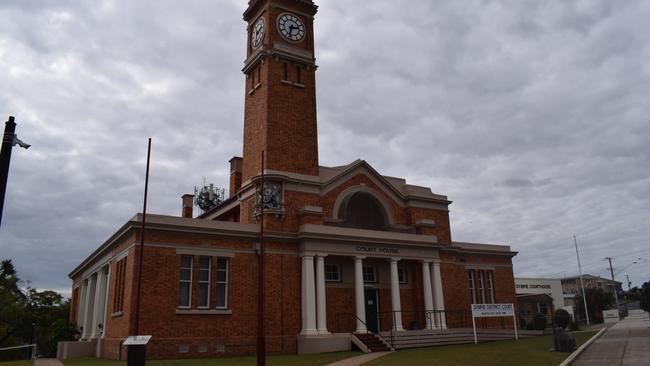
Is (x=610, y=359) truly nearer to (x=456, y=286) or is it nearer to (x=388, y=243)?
(x=388, y=243)

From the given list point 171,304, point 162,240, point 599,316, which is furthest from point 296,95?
point 599,316

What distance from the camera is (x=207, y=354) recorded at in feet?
79.5

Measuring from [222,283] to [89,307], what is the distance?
36.3 feet

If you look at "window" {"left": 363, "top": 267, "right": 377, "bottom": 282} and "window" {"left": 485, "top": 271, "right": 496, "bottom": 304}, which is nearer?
"window" {"left": 363, "top": 267, "right": 377, "bottom": 282}

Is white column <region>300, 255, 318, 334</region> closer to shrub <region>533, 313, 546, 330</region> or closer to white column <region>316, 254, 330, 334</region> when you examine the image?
white column <region>316, 254, 330, 334</region>

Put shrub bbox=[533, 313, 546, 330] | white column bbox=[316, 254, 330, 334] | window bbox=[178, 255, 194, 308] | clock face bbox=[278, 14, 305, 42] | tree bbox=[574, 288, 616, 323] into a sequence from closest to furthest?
window bbox=[178, 255, 194, 308] < white column bbox=[316, 254, 330, 334] < clock face bbox=[278, 14, 305, 42] < shrub bbox=[533, 313, 546, 330] < tree bbox=[574, 288, 616, 323]

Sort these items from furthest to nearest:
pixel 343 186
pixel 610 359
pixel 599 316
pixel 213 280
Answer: pixel 599 316
pixel 343 186
pixel 213 280
pixel 610 359

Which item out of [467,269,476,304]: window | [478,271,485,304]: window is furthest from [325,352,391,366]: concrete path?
[478,271,485,304]: window

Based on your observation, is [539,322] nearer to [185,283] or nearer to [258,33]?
[185,283]

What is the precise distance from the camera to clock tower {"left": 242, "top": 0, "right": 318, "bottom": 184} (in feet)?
99.6

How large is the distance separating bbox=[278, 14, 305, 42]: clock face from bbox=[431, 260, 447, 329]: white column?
52.7 feet

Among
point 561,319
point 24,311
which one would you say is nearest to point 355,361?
point 561,319

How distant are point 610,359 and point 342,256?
14.7 metres

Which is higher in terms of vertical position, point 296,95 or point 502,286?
point 296,95
